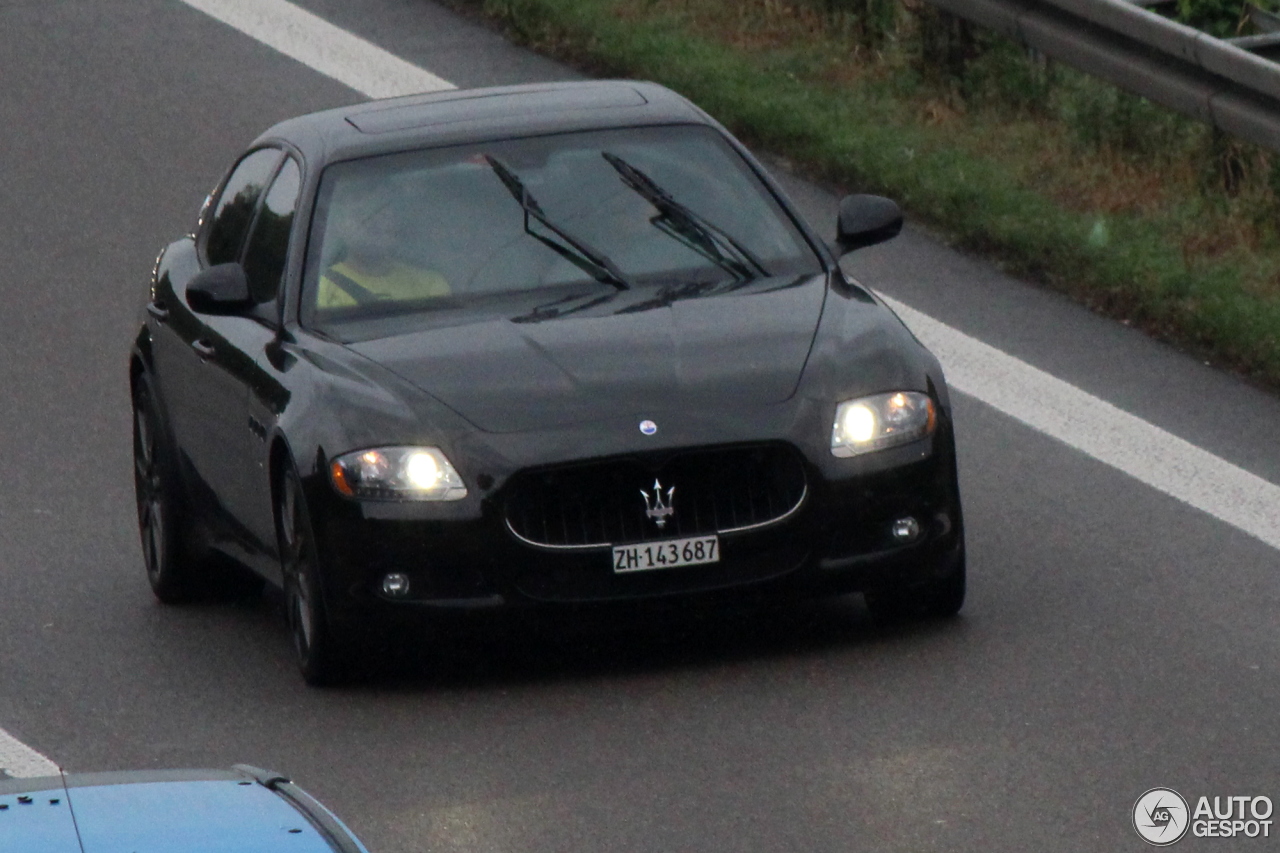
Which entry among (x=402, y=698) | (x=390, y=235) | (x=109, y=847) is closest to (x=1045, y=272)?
(x=390, y=235)

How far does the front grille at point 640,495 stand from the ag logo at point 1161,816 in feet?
5.00

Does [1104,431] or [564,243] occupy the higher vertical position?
[564,243]

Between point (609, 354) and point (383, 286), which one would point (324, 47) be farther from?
point (609, 354)

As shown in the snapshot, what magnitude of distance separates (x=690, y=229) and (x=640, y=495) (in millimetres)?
1416

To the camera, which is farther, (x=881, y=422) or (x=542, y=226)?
(x=542, y=226)

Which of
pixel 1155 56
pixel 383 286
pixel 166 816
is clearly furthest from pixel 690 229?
pixel 166 816

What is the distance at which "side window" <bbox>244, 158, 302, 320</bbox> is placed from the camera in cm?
953

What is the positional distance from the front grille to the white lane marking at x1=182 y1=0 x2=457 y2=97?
24.4ft

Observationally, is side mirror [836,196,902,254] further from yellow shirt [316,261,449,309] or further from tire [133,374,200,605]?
tire [133,374,200,605]

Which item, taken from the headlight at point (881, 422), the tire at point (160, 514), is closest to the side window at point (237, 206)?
the tire at point (160, 514)

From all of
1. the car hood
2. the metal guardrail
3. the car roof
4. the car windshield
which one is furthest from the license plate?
the metal guardrail

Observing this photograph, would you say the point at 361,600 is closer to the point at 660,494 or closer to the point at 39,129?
the point at 660,494

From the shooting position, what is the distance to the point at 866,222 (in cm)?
970

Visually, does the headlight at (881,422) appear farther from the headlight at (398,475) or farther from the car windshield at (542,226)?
the headlight at (398,475)
